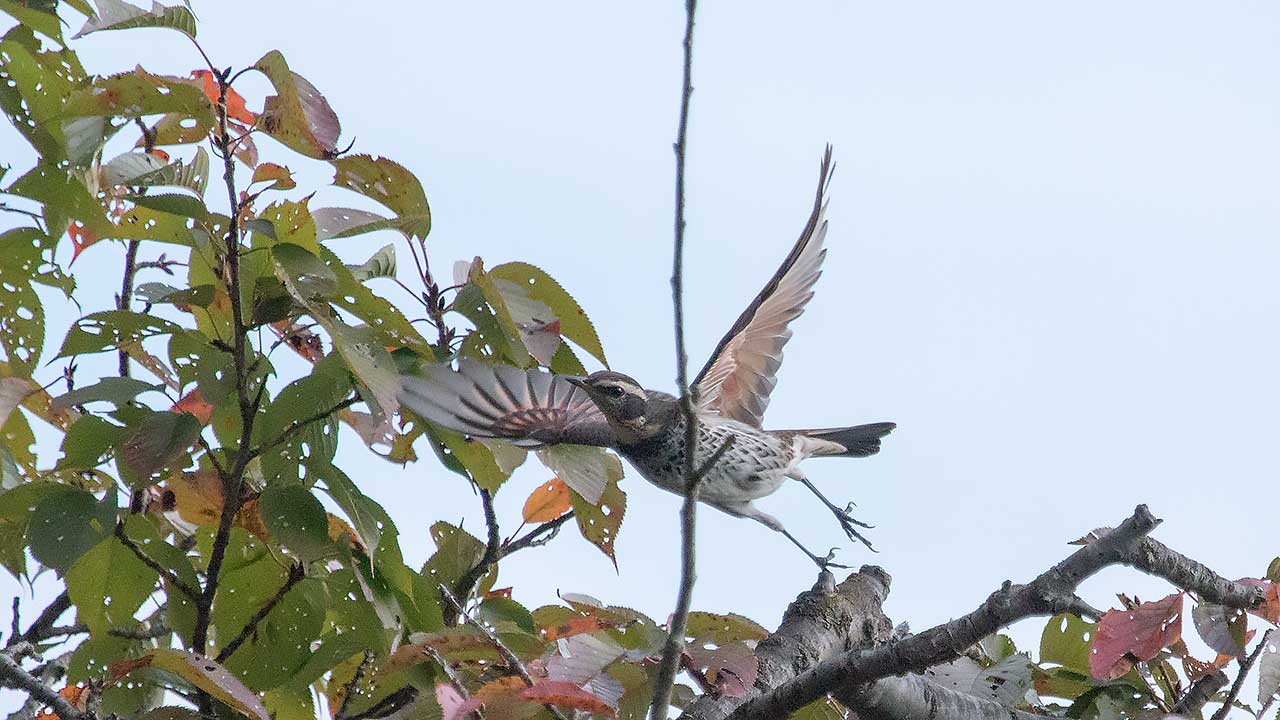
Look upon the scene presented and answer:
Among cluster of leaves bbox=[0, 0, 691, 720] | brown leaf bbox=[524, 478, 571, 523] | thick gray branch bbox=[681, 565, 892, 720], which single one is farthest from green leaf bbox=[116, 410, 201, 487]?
thick gray branch bbox=[681, 565, 892, 720]

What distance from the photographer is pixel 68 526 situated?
3.11 metres

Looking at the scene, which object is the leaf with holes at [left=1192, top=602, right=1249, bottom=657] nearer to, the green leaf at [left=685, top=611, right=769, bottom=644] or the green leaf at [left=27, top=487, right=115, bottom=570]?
the green leaf at [left=685, top=611, right=769, bottom=644]

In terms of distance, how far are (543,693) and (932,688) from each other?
171 cm

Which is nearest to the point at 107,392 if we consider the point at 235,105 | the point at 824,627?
the point at 235,105

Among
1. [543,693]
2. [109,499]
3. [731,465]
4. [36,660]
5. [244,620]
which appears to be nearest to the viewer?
[543,693]

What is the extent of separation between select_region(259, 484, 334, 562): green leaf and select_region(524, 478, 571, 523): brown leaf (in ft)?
3.60

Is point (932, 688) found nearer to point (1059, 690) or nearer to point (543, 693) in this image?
point (1059, 690)

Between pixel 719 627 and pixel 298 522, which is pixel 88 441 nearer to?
pixel 298 522

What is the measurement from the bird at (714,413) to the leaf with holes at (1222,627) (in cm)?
165

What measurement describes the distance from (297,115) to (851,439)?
5091 millimetres

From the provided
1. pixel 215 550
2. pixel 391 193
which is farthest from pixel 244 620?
pixel 391 193

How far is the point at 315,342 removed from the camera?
3926mm

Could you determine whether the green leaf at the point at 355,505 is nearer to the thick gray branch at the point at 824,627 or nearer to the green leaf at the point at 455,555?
the green leaf at the point at 455,555

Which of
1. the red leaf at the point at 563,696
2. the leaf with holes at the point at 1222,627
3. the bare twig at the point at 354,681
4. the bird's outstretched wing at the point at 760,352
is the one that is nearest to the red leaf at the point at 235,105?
the bare twig at the point at 354,681
